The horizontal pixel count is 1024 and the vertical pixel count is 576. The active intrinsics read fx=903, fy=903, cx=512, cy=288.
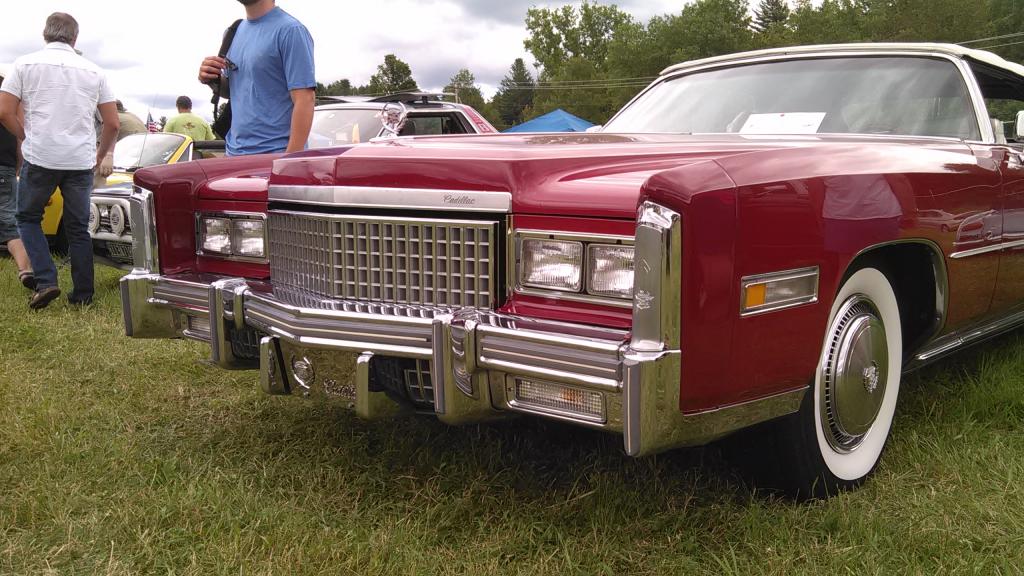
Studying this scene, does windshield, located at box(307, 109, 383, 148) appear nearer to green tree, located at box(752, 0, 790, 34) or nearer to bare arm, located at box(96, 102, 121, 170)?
bare arm, located at box(96, 102, 121, 170)

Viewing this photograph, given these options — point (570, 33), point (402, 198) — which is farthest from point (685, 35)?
point (402, 198)

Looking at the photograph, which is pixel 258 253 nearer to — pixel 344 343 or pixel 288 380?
pixel 288 380

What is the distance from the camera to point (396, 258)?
243cm

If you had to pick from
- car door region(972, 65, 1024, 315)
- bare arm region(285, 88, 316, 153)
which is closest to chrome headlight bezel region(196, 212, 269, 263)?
bare arm region(285, 88, 316, 153)

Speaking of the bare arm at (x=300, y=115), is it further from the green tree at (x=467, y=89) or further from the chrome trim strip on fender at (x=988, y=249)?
the green tree at (x=467, y=89)

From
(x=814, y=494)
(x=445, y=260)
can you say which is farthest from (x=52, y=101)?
(x=814, y=494)

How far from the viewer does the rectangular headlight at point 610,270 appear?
2070mm

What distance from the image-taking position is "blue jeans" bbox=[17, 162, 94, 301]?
554 cm

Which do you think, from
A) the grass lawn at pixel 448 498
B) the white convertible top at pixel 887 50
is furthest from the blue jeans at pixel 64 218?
the white convertible top at pixel 887 50

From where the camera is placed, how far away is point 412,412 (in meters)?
2.42

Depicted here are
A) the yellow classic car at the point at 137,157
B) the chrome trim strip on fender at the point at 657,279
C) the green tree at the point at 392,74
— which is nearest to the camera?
the chrome trim strip on fender at the point at 657,279

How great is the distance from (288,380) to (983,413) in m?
2.51

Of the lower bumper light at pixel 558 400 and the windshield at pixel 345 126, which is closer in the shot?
the lower bumper light at pixel 558 400

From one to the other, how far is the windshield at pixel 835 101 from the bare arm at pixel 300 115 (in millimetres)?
1368
